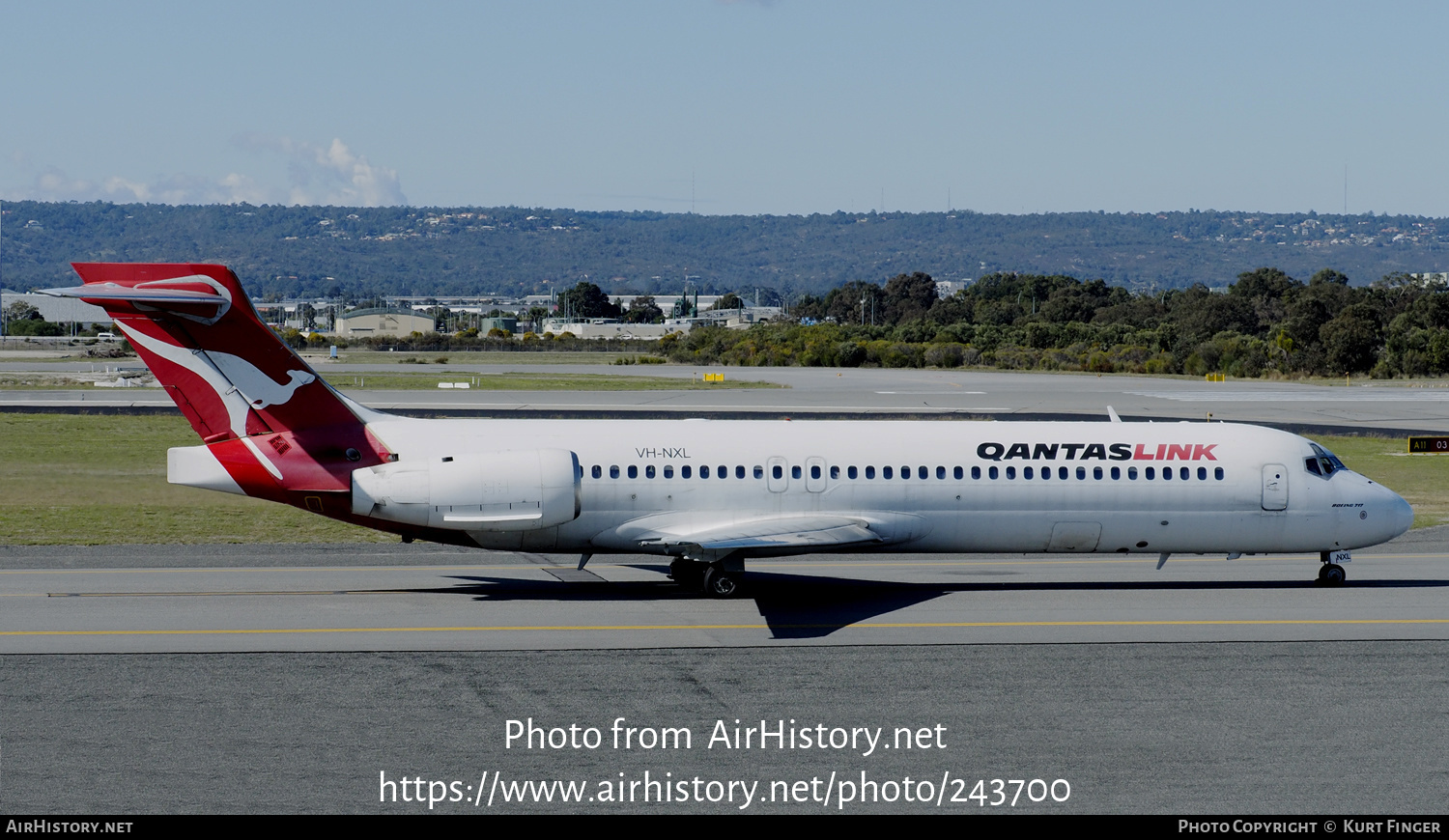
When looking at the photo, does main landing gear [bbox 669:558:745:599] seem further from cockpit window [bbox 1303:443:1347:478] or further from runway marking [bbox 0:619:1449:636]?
cockpit window [bbox 1303:443:1347:478]

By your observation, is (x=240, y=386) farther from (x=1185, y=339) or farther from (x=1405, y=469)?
(x=1185, y=339)

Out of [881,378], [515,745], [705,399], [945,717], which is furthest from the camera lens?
[881,378]

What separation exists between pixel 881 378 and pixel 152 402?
163 feet

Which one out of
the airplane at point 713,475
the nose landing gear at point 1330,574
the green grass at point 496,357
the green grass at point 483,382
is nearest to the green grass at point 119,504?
the airplane at point 713,475

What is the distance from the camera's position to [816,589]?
24.5 meters

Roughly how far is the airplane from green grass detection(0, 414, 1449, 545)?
8.07 meters

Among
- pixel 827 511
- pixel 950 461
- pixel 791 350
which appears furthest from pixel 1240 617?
pixel 791 350

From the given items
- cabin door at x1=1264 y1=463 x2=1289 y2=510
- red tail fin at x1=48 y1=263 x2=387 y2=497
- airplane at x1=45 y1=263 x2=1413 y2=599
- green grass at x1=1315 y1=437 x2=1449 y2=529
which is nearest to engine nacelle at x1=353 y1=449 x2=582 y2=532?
airplane at x1=45 y1=263 x2=1413 y2=599

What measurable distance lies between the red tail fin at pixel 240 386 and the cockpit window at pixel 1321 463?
644 inches

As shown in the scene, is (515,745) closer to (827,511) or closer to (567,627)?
(567,627)

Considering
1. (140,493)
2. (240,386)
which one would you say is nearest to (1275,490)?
(240,386)

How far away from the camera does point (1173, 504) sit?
78.6 feet

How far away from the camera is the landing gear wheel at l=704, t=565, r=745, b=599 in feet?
75.5

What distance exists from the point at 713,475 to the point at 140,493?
20.7 metres
